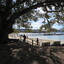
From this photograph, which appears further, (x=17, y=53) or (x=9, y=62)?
(x=17, y=53)

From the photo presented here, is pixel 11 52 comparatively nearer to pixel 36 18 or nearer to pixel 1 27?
pixel 1 27

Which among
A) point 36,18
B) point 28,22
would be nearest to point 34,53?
point 36,18

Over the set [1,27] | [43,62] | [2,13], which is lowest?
[43,62]

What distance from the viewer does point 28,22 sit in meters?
22.4

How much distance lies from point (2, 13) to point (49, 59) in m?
7.05

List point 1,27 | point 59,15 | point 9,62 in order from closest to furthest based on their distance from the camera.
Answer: point 9,62, point 1,27, point 59,15

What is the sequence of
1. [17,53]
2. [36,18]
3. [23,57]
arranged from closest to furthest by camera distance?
[23,57] → [17,53] → [36,18]

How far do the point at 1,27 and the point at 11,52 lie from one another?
4297 millimetres

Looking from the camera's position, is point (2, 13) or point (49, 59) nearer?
point (49, 59)

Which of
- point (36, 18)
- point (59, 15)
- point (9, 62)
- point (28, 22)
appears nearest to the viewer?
point (9, 62)

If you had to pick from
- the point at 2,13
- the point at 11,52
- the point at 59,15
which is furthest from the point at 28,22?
the point at 11,52

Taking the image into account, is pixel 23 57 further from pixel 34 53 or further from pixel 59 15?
pixel 59 15

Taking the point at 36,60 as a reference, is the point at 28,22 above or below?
above

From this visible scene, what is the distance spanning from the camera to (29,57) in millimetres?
9711
